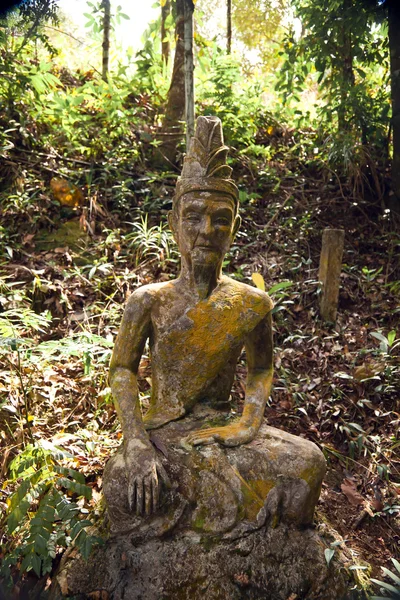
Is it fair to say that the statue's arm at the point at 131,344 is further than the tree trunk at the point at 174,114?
No

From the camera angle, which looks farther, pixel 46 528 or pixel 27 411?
pixel 27 411

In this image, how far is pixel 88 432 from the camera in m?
4.02

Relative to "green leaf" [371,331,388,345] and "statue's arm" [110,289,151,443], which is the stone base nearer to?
"statue's arm" [110,289,151,443]

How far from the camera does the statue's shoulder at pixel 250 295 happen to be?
3050 millimetres

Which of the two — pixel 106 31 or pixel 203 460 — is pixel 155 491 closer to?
pixel 203 460

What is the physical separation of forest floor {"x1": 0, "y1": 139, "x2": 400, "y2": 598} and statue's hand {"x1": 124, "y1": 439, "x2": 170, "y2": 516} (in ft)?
1.93

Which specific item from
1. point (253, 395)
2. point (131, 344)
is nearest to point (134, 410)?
point (131, 344)

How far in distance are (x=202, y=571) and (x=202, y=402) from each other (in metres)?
0.87

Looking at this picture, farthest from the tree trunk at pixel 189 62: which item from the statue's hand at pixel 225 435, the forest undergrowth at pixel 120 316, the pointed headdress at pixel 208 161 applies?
the statue's hand at pixel 225 435

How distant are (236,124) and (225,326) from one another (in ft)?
17.2

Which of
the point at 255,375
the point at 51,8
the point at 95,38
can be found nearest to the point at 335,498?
the point at 255,375

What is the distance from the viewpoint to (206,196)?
2.90 m

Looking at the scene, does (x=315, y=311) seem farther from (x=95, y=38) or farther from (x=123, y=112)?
(x=95, y=38)

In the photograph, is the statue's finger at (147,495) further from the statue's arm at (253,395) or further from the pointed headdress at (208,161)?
the pointed headdress at (208,161)
